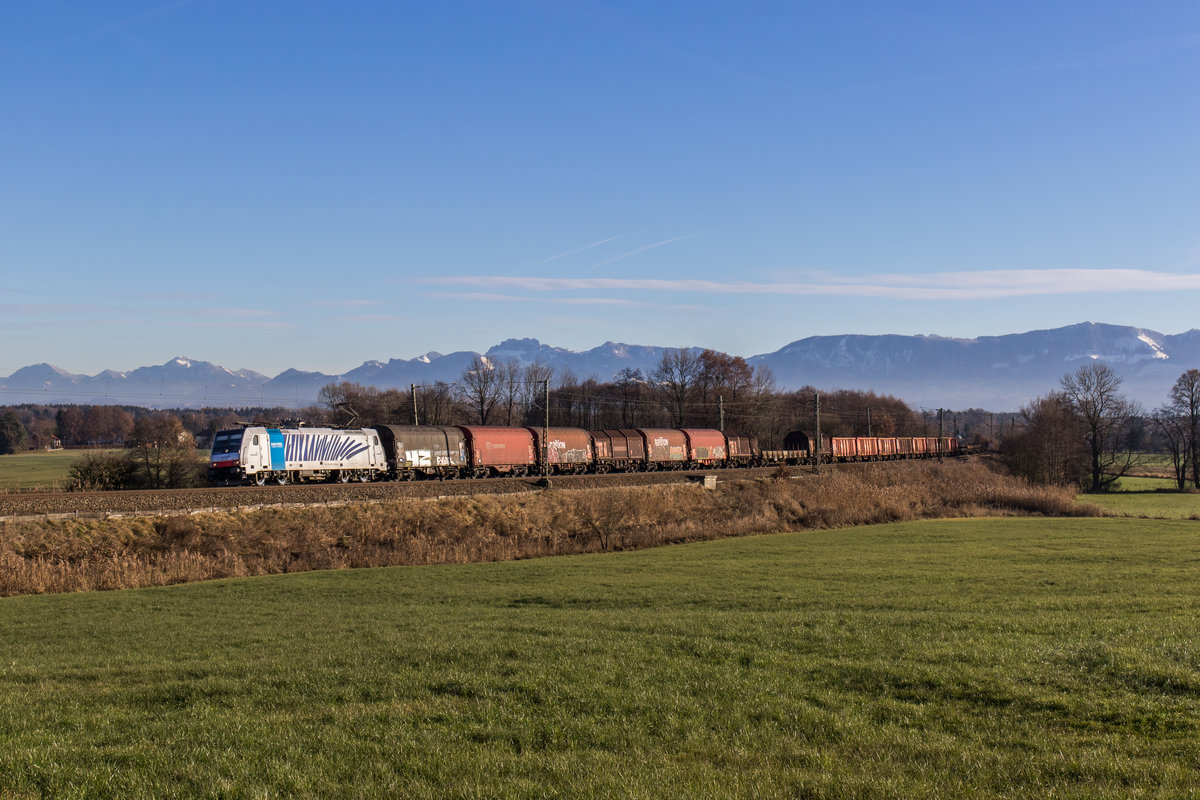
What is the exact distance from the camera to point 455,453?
5453cm

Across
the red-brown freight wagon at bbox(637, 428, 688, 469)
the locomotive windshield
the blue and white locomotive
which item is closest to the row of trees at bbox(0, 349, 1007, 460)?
the red-brown freight wagon at bbox(637, 428, 688, 469)

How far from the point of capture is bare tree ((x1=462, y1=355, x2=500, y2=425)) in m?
116

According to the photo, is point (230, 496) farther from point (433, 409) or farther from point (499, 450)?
point (433, 409)

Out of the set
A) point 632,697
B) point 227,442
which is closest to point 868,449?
point 227,442

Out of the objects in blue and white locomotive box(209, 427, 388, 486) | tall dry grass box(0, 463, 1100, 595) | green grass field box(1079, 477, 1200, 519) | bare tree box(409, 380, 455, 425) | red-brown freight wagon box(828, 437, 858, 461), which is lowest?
green grass field box(1079, 477, 1200, 519)

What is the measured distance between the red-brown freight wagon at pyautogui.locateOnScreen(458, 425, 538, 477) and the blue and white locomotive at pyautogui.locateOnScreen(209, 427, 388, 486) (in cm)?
680

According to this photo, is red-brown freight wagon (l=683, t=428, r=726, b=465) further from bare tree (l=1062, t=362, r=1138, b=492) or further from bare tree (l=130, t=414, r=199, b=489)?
bare tree (l=1062, t=362, r=1138, b=492)

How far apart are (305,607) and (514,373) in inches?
4276

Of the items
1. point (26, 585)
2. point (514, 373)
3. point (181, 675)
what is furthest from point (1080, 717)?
point (514, 373)

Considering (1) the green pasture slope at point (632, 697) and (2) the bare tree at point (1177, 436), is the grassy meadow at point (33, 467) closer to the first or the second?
(1) the green pasture slope at point (632, 697)

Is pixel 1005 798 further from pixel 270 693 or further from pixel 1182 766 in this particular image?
pixel 270 693

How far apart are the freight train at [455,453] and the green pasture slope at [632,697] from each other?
25.2m

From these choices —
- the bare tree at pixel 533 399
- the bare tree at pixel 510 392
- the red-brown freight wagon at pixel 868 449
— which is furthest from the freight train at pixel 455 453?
the bare tree at pixel 510 392

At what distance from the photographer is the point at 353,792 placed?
6.95 meters
